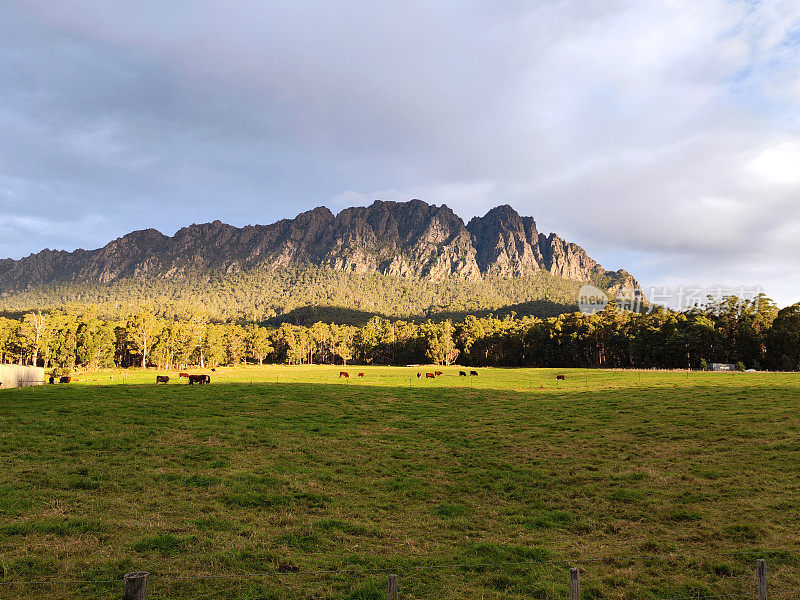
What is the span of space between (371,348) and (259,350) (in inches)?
1649

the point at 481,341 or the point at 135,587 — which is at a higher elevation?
the point at 481,341

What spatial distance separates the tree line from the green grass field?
2929 inches

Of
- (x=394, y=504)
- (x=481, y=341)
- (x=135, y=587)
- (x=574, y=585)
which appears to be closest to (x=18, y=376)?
(x=394, y=504)

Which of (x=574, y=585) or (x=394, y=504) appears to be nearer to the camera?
(x=574, y=585)

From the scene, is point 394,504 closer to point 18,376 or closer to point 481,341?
point 18,376

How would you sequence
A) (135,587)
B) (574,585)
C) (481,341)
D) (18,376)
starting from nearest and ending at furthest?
(135,587)
(574,585)
(18,376)
(481,341)

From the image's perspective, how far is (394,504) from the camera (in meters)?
15.2

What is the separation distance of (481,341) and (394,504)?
145 meters

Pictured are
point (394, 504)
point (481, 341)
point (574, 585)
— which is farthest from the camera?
point (481, 341)

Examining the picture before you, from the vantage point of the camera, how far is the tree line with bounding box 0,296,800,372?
3629 inches

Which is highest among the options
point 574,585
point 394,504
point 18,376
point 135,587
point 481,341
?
point 481,341

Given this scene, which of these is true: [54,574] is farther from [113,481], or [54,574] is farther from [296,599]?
[113,481]

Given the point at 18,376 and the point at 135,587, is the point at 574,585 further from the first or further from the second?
the point at 18,376

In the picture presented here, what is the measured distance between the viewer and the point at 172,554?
10.7 m
